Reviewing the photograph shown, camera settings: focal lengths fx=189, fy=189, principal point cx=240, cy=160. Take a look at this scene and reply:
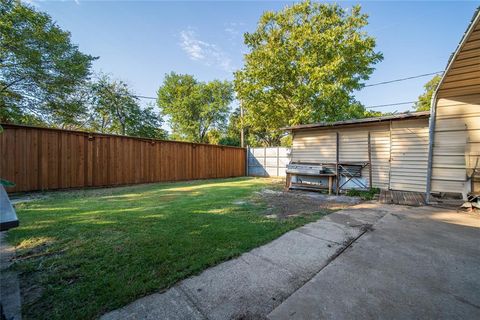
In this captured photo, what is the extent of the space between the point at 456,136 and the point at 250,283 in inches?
269

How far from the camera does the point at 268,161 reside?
1381cm

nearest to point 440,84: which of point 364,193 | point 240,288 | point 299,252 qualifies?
point 364,193

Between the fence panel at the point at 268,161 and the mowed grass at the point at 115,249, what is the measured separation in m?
9.32

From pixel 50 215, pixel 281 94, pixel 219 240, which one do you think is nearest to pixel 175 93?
pixel 281 94

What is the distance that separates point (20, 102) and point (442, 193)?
18.4 meters

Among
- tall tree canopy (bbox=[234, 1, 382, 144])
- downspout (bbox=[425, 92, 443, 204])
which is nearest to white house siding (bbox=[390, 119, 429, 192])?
downspout (bbox=[425, 92, 443, 204])

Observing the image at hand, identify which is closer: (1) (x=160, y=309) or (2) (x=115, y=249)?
(1) (x=160, y=309)

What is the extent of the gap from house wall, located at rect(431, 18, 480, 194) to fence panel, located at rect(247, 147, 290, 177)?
7.78 metres

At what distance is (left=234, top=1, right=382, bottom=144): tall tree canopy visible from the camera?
10.1 m

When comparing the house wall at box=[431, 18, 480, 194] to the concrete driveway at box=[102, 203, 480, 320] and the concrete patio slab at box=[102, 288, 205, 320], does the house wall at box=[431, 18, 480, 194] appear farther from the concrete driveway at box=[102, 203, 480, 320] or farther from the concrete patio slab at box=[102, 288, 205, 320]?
the concrete patio slab at box=[102, 288, 205, 320]

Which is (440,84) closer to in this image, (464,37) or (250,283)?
(464,37)

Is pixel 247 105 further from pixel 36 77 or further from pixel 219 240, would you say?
pixel 36 77

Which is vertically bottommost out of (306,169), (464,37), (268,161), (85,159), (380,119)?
(306,169)

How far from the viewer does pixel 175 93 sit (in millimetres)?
23484
